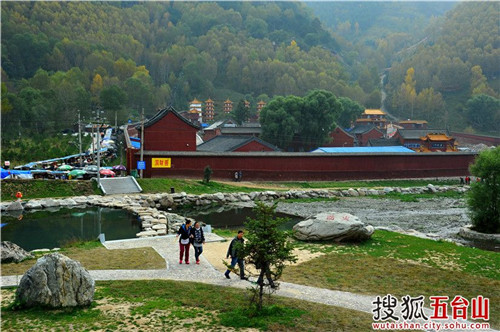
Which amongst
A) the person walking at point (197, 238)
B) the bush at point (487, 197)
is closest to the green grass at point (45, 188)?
the person walking at point (197, 238)

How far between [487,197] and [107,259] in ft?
44.0

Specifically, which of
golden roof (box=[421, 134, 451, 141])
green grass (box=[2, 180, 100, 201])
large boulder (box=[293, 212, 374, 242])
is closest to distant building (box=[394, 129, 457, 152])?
golden roof (box=[421, 134, 451, 141])

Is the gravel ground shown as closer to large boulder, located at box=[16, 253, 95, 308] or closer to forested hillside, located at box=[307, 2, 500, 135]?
large boulder, located at box=[16, 253, 95, 308]

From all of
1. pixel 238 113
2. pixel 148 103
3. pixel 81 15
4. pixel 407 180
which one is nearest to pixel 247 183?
pixel 407 180

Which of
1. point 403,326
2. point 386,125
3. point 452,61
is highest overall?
point 452,61

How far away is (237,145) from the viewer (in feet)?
131

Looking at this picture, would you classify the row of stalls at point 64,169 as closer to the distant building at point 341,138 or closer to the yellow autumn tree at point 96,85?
the distant building at point 341,138

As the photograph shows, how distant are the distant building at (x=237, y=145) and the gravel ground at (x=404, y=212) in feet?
38.4

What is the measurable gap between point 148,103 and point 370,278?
67.8m

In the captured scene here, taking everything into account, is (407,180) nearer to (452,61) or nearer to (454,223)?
(454,223)

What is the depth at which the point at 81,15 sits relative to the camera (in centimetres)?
12062

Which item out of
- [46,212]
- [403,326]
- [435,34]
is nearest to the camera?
[403,326]

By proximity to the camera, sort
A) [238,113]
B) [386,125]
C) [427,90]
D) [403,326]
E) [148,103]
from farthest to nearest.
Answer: [427,90] < [386,125] < [148,103] < [238,113] < [403,326]

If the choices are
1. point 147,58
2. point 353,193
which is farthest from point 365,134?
point 147,58
